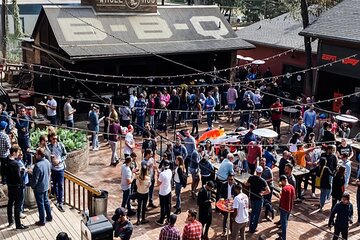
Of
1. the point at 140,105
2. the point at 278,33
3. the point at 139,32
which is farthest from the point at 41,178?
the point at 278,33

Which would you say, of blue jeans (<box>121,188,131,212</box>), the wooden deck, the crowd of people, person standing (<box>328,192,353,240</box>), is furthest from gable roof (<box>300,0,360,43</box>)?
the wooden deck

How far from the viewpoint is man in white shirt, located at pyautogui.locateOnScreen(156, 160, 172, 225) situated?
11.7m

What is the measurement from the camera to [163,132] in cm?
1970

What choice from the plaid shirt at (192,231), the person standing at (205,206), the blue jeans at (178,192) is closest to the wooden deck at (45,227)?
the plaid shirt at (192,231)

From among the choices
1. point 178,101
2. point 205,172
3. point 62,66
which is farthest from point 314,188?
point 62,66

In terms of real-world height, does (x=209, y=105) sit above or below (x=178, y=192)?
above

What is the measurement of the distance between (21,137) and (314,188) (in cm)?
856

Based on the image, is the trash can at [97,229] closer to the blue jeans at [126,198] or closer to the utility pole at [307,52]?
the blue jeans at [126,198]

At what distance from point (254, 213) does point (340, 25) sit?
1262 centimetres

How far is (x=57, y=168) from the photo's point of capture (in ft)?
36.0

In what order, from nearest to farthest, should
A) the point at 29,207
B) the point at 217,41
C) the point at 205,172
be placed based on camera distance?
1. the point at 29,207
2. the point at 205,172
3. the point at 217,41

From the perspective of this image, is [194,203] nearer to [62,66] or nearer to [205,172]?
[205,172]

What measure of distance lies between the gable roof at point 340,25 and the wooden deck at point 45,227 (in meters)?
14.0

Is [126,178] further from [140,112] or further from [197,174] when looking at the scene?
[140,112]
